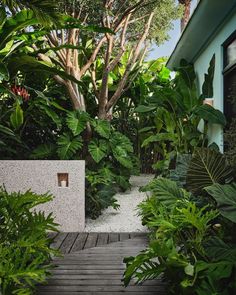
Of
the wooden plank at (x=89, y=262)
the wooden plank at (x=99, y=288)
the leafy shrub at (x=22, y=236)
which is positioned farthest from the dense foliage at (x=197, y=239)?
the leafy shrub at (x=22, y=236)

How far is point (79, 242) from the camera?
14.2 ft

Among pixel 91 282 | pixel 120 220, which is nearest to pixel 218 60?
pixel 120 220

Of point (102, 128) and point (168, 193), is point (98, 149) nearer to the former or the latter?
point (102, 128)

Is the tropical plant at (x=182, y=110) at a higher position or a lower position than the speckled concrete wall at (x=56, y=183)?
higher

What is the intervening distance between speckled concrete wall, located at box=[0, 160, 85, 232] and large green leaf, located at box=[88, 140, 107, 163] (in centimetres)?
112

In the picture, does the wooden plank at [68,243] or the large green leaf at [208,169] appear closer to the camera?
the large green leaf at [208,169]

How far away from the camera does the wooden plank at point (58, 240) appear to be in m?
4.14

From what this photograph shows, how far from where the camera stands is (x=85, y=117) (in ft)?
20.2

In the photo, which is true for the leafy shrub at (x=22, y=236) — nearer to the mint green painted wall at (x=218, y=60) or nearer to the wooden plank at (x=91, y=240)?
the wooden plank at (x=91, y=240)

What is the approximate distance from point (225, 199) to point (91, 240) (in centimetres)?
214

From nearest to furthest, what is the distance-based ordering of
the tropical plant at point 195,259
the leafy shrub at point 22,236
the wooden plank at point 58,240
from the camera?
the tropical plant at point 195,259
the leafy shrub at point 22,236
the wooden plank at point 58,240

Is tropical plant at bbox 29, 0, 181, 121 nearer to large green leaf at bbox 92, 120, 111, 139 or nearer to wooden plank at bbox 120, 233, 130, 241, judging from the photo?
large green leaf at bbox 92, 120, 111, 139

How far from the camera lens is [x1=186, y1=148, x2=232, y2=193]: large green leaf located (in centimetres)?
345

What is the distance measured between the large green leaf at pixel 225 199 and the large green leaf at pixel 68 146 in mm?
3442
